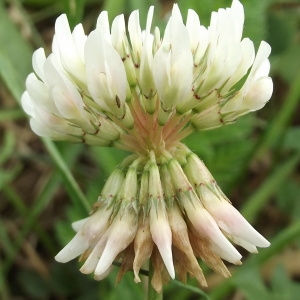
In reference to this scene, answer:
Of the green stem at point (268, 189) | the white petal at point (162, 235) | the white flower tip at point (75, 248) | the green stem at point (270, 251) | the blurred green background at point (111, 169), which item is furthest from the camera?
the green stem at point (268, 189)

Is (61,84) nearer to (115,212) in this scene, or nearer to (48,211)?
(115,212)

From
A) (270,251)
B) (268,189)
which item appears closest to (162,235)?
(270,251)

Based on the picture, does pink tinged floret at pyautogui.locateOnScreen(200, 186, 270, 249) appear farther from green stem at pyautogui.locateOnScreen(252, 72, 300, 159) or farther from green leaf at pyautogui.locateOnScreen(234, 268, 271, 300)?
green stem at pyautogui.locateOnScreen(252, 72, 300, 159)

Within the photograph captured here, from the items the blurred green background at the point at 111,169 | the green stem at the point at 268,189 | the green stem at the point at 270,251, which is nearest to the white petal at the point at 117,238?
the blurred green background at the point at 111,169

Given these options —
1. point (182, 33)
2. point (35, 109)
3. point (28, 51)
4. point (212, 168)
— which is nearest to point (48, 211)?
point (28, 51)

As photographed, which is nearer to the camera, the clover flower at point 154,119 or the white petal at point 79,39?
the clover flower at point 154,119

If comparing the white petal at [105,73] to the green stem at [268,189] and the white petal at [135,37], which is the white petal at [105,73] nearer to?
the white petal at [135,37]

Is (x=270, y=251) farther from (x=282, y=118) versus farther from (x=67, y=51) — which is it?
(x=67, y=51)
